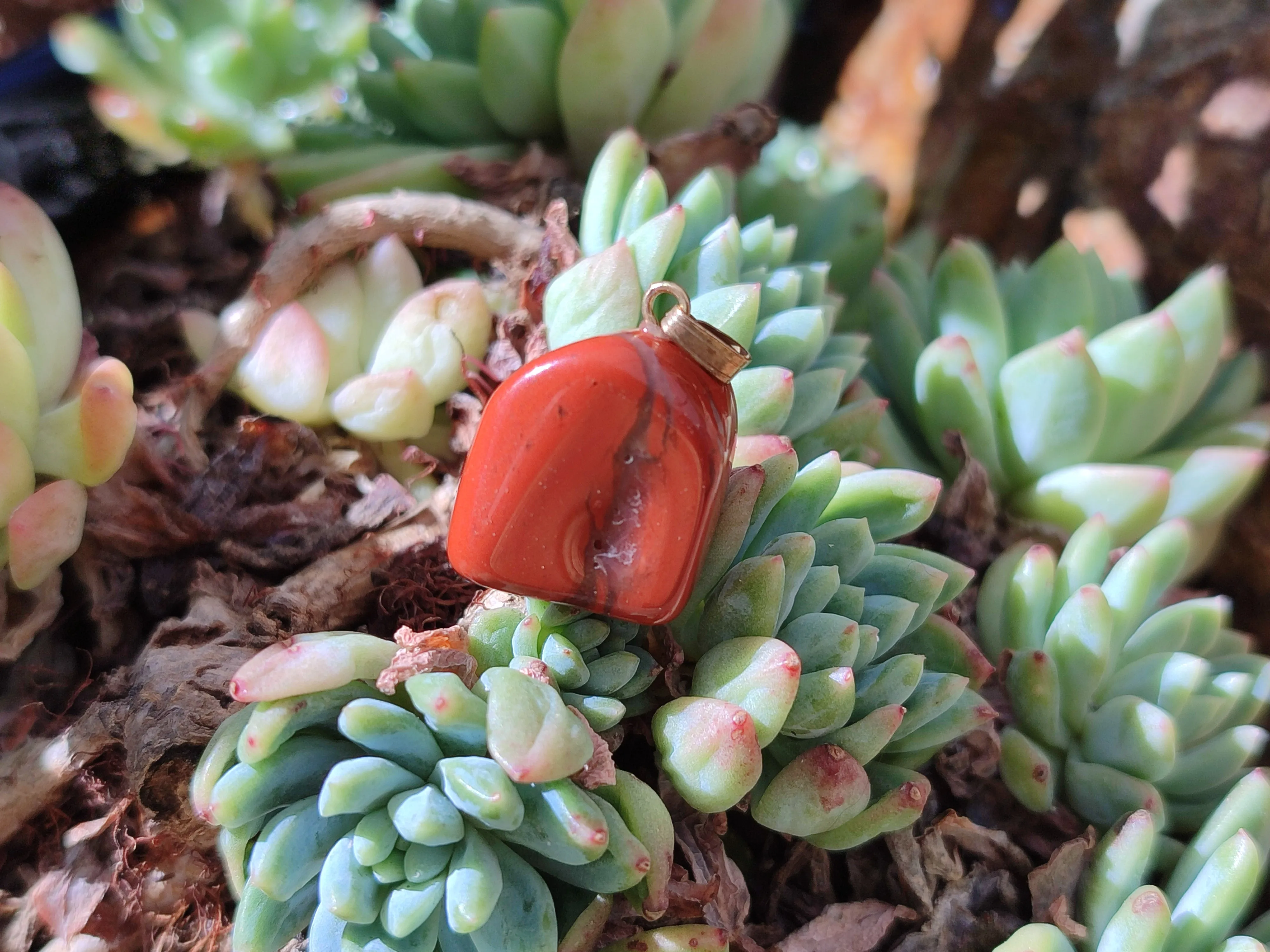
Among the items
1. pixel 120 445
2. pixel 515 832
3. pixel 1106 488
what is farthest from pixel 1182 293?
pixel 120 445

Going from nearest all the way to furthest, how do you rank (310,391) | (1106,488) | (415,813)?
(415,813) → (310,391) → (1106,488)

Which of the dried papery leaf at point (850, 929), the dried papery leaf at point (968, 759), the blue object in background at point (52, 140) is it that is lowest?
the dried papery leaf at point (850, 929)

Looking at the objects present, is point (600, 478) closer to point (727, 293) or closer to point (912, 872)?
point (727, 293)

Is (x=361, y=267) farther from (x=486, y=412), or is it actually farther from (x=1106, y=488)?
(x=1106, y=488)

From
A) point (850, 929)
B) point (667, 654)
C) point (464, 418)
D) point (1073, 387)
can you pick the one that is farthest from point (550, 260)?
point (850, 929)

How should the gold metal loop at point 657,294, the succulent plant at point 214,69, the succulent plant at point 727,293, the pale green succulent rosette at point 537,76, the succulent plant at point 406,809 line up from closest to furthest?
the succulent plant at point 406,809 < the gold metal loop at point 657,294 < the succulent plant at point 727,293 < the pale green succulent rosette at point 537,76 < the succulent plant at point 214,69

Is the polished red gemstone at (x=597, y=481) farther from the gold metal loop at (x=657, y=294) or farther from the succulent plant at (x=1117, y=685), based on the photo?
the succulent plant at (x=1117, y=685)

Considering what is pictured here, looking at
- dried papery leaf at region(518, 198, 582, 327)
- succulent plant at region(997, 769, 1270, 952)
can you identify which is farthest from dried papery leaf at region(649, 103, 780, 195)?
succulent plant at region(997, 769, 1270, 952)

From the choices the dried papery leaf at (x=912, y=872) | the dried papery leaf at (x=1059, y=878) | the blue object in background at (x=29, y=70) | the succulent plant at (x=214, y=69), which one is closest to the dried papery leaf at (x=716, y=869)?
the dried papery leaf at (x=912, y=872)
